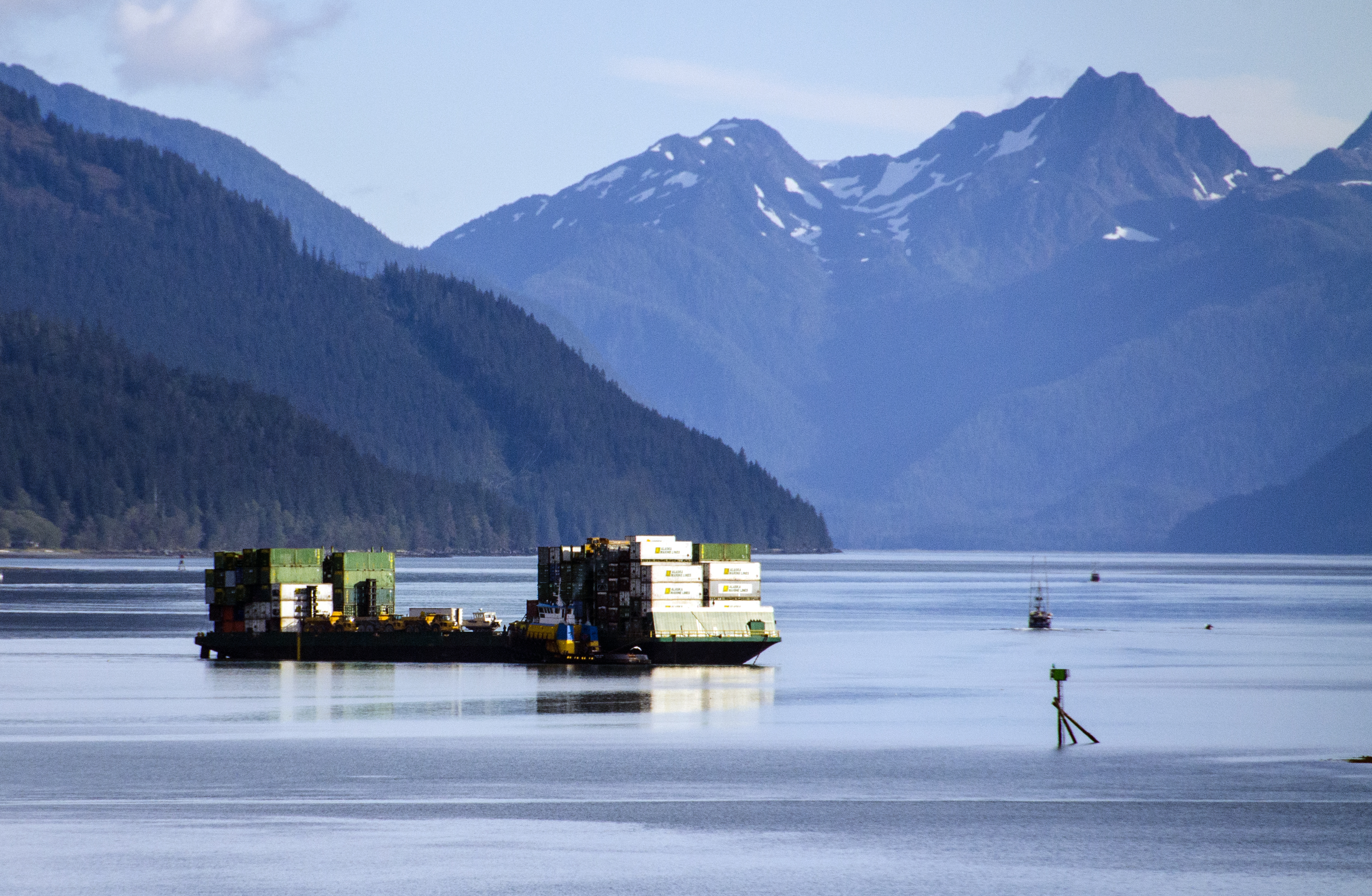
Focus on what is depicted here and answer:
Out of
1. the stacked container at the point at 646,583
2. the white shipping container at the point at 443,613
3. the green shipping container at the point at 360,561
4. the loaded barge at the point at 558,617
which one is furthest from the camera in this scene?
the green shipping container at the point at 360,561

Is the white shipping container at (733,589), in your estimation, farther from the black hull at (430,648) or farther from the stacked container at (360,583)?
the stacked container at (360,583)

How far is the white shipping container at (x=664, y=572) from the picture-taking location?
489ft

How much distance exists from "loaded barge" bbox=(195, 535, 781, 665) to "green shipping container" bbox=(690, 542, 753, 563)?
0.14 meters

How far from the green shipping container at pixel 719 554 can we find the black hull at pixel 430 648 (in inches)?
268

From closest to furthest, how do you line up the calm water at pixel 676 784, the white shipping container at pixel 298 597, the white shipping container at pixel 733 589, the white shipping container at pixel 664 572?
the calm water at pixel 676 784
the white shipping container at pixel 664 572
the white shipping container at pixel 733 589
the white shipping container at pixel 298 597

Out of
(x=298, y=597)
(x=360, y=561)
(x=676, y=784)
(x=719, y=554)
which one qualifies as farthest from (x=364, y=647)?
(x=676, y=784)

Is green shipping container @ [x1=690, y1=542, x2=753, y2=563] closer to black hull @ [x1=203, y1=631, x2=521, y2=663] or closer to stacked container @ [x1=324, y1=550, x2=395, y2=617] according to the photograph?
black hull @ [x1=203, y1=631, x2=521, y2=663]

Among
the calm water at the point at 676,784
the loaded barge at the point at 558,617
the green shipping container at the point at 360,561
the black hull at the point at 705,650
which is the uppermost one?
the green shipping container at the point at 360,561

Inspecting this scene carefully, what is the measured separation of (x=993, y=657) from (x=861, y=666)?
1738cm

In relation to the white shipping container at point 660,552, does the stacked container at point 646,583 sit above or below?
below

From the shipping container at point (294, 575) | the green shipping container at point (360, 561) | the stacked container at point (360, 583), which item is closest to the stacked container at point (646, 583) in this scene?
the stacked container at point (360, 583)

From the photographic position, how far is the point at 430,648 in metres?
154

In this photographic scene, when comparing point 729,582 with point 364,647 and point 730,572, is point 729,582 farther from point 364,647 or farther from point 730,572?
point 364,647

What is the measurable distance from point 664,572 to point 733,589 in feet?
22.0
